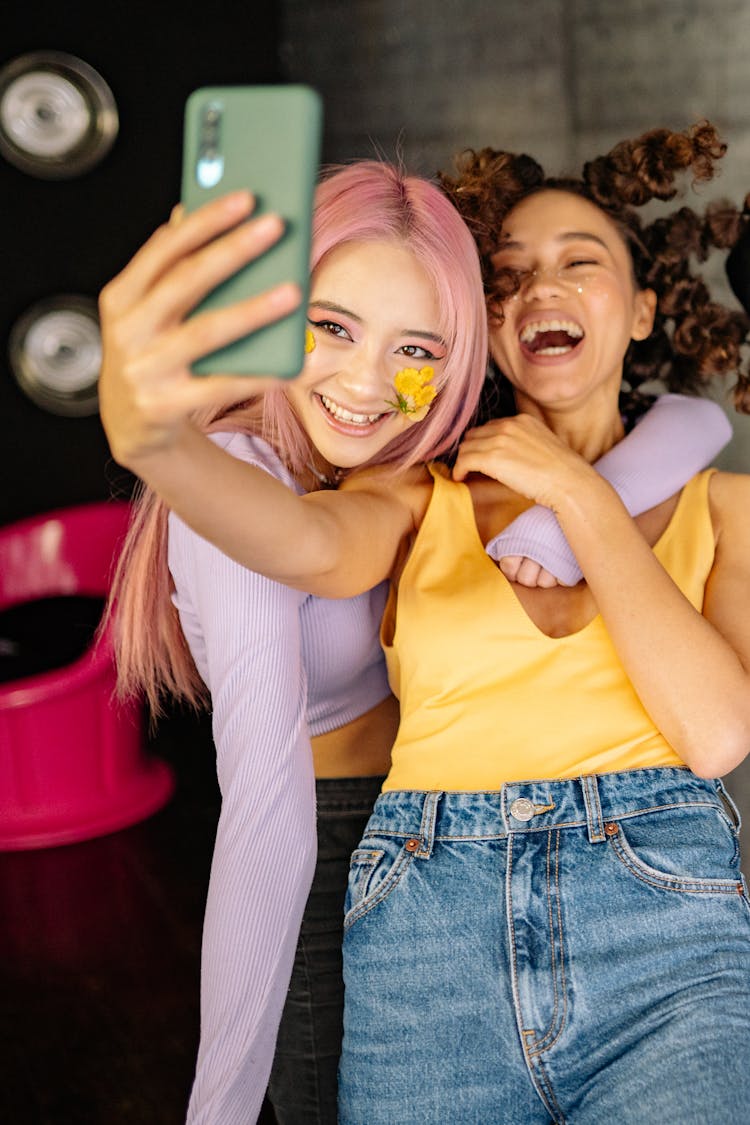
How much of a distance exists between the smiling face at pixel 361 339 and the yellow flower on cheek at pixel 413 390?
14 mm

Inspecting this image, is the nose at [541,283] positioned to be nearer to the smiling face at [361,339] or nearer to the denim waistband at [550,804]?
the smiling face at [361,339]

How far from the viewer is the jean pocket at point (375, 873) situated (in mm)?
1524

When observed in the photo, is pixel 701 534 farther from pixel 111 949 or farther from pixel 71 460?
pixel 71 460

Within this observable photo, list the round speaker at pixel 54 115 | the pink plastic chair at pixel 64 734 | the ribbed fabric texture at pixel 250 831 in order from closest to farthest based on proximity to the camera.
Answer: the ribbed fabric texture at pixel 250 831, the pink plastic chair at pixel 64 734, the round speaker at pixel 54 115

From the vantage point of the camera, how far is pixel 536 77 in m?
3.16

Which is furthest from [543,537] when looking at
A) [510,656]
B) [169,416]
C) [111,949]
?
[111,949]

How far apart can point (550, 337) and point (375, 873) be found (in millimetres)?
963

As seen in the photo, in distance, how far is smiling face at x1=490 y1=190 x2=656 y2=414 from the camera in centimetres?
193

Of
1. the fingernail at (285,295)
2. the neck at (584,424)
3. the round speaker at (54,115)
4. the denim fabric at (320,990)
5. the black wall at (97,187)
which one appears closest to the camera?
the fingernail at (285,295)

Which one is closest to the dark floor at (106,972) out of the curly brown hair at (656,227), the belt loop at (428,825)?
the belt loop at (428,825)

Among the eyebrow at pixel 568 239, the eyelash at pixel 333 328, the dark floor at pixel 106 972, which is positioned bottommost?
the dark floor at pixel 106 972

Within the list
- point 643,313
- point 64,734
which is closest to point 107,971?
point 64,734

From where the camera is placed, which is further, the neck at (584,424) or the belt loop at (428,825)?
the neck at (584,424)

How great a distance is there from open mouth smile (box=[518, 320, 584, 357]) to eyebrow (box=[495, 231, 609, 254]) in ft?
0.49
